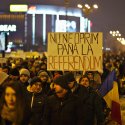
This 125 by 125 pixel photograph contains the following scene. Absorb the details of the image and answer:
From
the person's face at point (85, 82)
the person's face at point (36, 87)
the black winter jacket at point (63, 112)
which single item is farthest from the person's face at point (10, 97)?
the person's face at point (85, 82)

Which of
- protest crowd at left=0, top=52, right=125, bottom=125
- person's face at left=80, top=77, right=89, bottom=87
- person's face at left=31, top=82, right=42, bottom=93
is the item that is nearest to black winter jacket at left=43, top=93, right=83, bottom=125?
protest crowd at left=0, top=52, right=125, bottom=125

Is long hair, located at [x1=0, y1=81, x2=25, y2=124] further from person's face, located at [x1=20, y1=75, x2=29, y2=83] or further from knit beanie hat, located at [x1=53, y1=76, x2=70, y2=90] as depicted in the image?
person's face, located at [x1=20, y1=75, x2=29, y2=83]

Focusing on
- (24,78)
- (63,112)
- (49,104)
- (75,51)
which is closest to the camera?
(63,112)

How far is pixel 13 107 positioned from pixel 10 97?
105 mm

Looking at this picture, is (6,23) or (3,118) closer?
(3,118)

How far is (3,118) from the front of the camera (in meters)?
4.47

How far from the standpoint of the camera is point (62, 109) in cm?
584

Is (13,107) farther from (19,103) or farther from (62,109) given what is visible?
(62,109)

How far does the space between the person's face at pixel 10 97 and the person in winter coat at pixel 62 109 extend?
145 centimetres

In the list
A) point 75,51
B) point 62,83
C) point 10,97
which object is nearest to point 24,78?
point 75,51

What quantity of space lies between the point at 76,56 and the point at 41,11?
398 ft

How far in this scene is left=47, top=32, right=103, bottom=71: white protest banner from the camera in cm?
1105

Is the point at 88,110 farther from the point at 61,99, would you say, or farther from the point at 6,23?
the point at 6,23

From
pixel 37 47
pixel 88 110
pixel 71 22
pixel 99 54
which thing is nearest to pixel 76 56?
pixel 99 54
